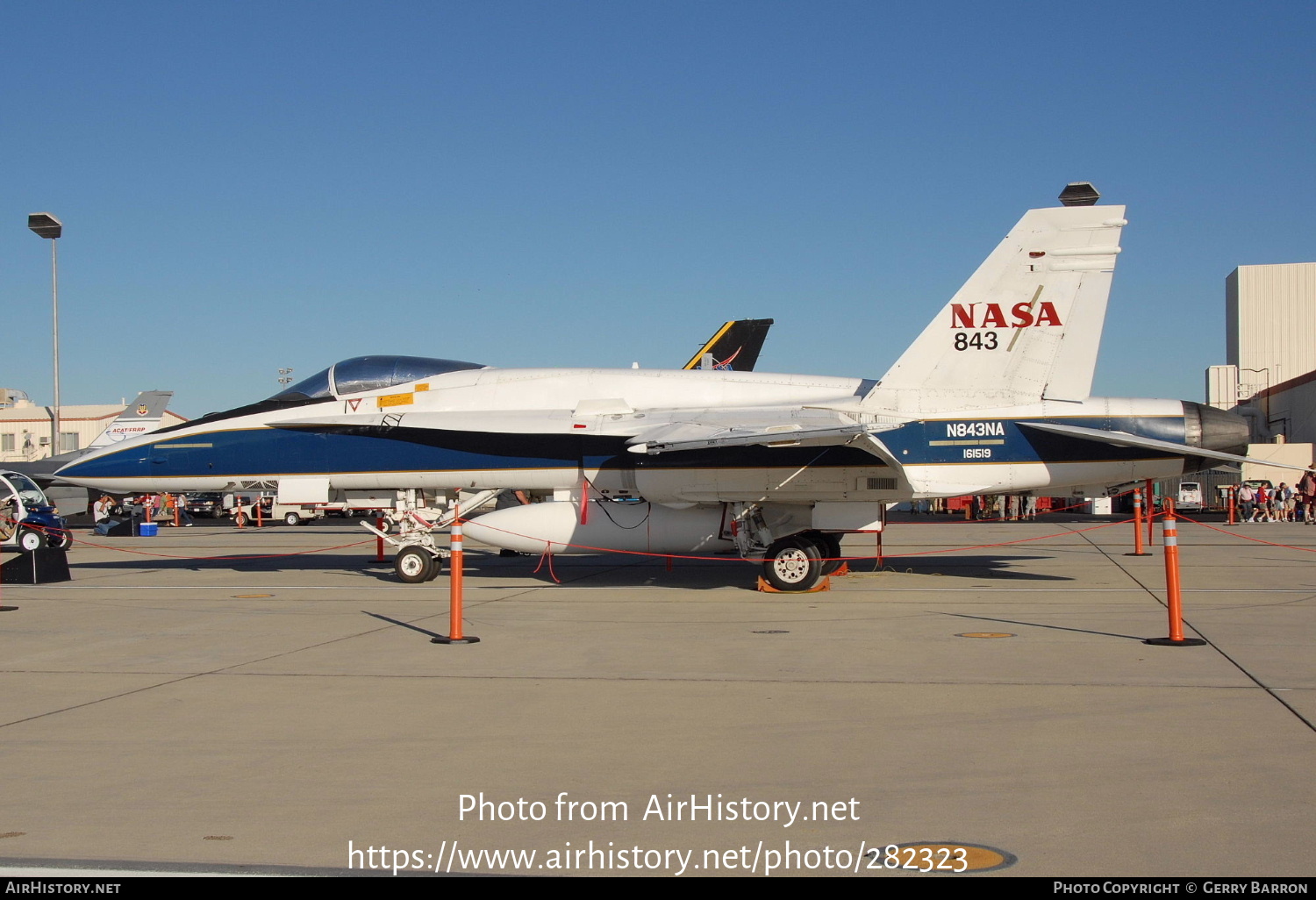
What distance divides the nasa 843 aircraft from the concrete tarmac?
76.4 inches

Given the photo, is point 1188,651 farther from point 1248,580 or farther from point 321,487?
point 321,487

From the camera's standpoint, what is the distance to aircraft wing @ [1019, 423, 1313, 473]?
12.9m

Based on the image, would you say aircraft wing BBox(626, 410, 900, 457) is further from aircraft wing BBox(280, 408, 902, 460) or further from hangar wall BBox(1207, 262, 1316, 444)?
hangar wall BBox(1207, 262, 1316, 444)

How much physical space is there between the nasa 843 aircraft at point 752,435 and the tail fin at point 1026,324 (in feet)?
0.07

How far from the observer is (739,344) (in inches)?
1057

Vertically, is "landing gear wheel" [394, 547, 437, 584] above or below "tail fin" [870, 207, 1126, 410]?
below

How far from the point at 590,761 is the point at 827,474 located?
8692mm

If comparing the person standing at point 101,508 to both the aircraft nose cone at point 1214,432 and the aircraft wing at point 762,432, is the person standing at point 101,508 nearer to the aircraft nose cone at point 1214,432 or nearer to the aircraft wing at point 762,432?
the aircraft wing at point 762,432

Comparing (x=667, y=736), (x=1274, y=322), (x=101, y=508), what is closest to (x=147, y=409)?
(x=101, y=508)

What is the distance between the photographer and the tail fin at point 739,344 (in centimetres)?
2667

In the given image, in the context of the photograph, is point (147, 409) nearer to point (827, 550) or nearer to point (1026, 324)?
point (827, 550)

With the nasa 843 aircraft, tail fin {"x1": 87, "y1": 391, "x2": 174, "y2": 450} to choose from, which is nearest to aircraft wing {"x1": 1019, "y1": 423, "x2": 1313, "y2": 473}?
the nasa 843 aircraft

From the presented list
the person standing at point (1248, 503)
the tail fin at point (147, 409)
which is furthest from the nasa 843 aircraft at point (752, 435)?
the tail fin at point (147, 409)

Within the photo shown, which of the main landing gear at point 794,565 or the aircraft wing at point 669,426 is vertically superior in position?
the aircraft wing at point 669,426
